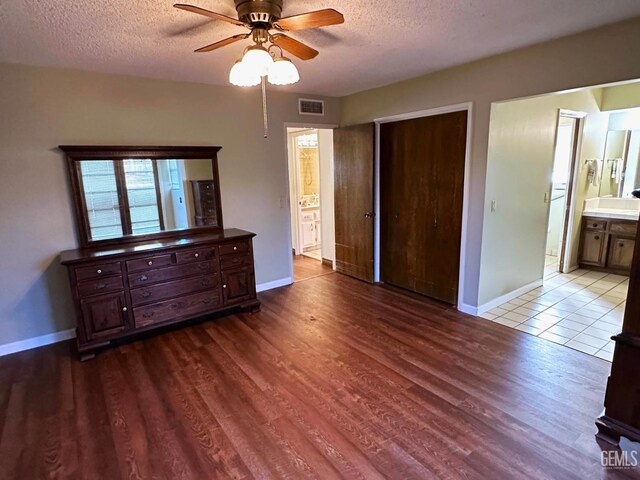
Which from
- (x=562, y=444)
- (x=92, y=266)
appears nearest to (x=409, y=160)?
(x=562, y=444)

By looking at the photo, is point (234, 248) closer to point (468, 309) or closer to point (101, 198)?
point (101, 198)

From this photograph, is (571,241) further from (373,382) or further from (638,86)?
(373,382)

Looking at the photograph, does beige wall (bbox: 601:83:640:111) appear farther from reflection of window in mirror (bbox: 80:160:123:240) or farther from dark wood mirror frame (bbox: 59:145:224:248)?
reflection of window in mirror (bbox: 80:160:123:240)

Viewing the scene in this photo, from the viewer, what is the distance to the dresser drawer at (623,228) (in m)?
4.29

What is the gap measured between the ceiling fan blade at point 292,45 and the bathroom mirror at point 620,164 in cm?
466

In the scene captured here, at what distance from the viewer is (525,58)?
282 centimetres

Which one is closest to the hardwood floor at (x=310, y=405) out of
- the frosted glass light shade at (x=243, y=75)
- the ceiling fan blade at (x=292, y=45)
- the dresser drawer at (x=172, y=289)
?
the dresser drawer at (x=172, y=289)

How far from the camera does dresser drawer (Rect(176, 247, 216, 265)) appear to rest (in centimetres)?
324

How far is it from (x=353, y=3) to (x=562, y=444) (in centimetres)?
→ 263

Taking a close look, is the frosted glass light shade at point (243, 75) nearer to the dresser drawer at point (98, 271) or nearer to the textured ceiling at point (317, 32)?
the textured ceiling at point (317, 32)

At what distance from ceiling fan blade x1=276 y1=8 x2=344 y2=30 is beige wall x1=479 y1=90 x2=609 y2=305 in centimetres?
198

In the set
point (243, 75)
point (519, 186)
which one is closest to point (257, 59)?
point (243, 75)

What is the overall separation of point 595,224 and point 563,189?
70 centimetres

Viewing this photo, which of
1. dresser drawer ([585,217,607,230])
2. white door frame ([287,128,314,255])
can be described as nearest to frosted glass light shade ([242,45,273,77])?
white door frame ([287,128,314,255])
